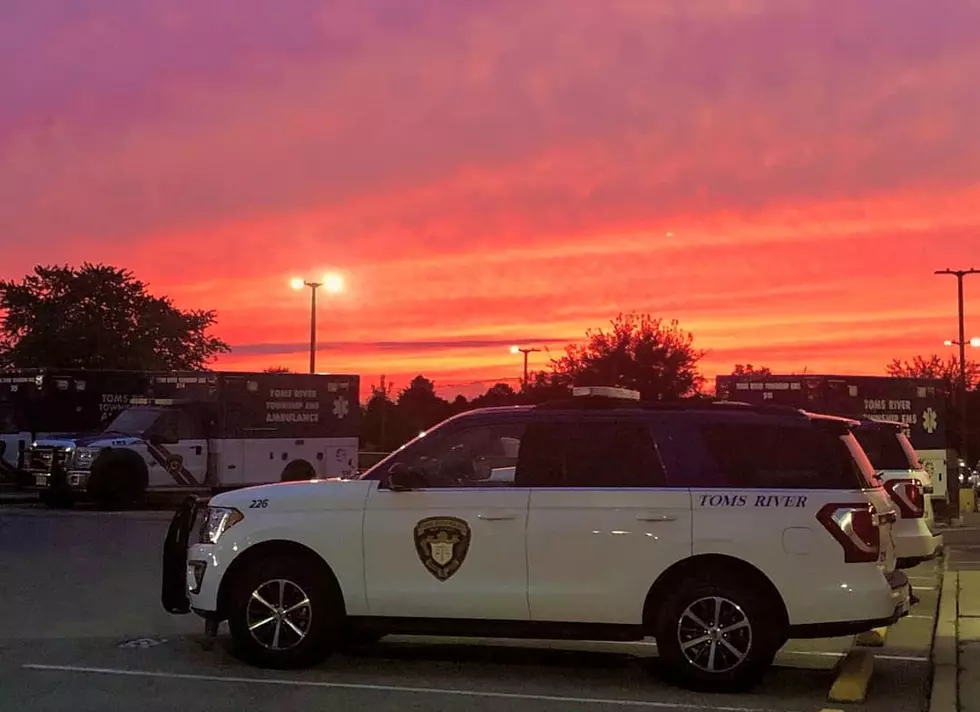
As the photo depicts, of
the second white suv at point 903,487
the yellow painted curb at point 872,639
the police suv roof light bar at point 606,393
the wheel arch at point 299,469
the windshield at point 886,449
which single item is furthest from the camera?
the wheel arch at point 299,469

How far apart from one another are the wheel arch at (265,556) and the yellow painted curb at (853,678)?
11.0 ft

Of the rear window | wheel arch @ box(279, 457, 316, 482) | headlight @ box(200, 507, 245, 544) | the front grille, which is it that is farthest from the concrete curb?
wheel arch @ box(279, 457, 316, 482)

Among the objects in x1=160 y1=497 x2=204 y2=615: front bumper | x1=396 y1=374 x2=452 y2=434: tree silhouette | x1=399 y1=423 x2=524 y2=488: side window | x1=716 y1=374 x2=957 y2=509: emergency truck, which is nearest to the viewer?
x1=399 y1=423 x2=524 y2=488: side window

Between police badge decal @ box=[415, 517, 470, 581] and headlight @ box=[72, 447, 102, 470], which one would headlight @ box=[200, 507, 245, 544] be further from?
headlight @ box=[72, 447, 102, 470]

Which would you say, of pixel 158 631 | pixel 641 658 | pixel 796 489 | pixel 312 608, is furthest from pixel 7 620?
pixel 796 489

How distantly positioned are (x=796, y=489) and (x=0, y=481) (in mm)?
22182

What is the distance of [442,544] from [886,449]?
25.5 ft

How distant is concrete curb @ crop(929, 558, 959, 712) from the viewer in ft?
25.9

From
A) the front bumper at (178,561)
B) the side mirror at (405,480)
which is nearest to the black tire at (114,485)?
the front bumper at (178,561)

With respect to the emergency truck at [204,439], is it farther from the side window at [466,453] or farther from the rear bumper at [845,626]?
the rear bumper at [845,626]

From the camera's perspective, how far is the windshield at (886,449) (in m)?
14.4

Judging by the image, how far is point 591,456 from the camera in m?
8.66

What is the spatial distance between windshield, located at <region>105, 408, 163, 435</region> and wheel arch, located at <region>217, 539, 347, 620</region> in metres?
17.7

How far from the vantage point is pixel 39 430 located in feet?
90.6
